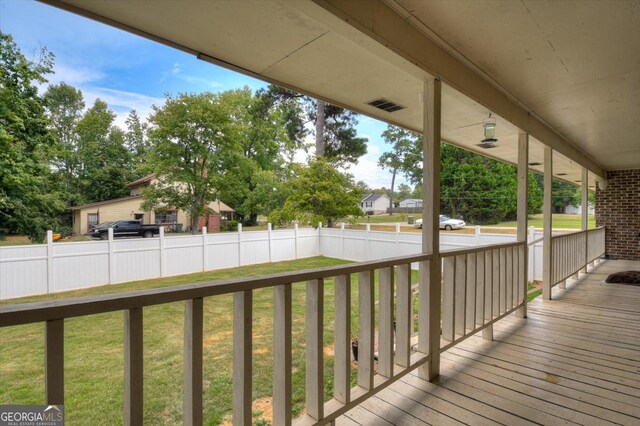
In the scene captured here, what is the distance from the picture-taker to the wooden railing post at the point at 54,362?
0.78 meters

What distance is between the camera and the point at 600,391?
1.94 m

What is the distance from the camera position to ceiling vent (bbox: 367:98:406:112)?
266 cm

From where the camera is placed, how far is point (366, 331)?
162 centimetres

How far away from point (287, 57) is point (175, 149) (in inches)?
375

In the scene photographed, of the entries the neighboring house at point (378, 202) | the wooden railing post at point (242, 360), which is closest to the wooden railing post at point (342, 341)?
the wooden railing post at point (242, 360)

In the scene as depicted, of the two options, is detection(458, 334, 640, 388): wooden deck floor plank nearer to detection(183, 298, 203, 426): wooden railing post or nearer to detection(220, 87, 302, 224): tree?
detection(183, 298, 203, 426): wooden railing post

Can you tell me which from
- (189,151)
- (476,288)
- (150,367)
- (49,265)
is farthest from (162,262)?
(476,288)

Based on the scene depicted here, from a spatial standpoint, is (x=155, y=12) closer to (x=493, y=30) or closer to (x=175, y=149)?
(x=493, y=30)

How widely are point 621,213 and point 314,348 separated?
28.8 feet

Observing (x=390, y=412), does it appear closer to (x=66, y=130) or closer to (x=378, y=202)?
(x=66, y=130)

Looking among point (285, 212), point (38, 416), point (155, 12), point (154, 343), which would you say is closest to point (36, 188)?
point (154, 343)

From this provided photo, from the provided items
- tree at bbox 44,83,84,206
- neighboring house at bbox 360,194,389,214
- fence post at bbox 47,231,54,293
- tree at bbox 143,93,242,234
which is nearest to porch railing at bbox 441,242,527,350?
fence post at bbox 47,231,54,293

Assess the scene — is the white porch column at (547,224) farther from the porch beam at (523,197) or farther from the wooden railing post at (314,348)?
the wooden railing post at (314,348)

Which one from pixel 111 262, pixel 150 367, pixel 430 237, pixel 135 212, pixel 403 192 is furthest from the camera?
pixel 403 192
